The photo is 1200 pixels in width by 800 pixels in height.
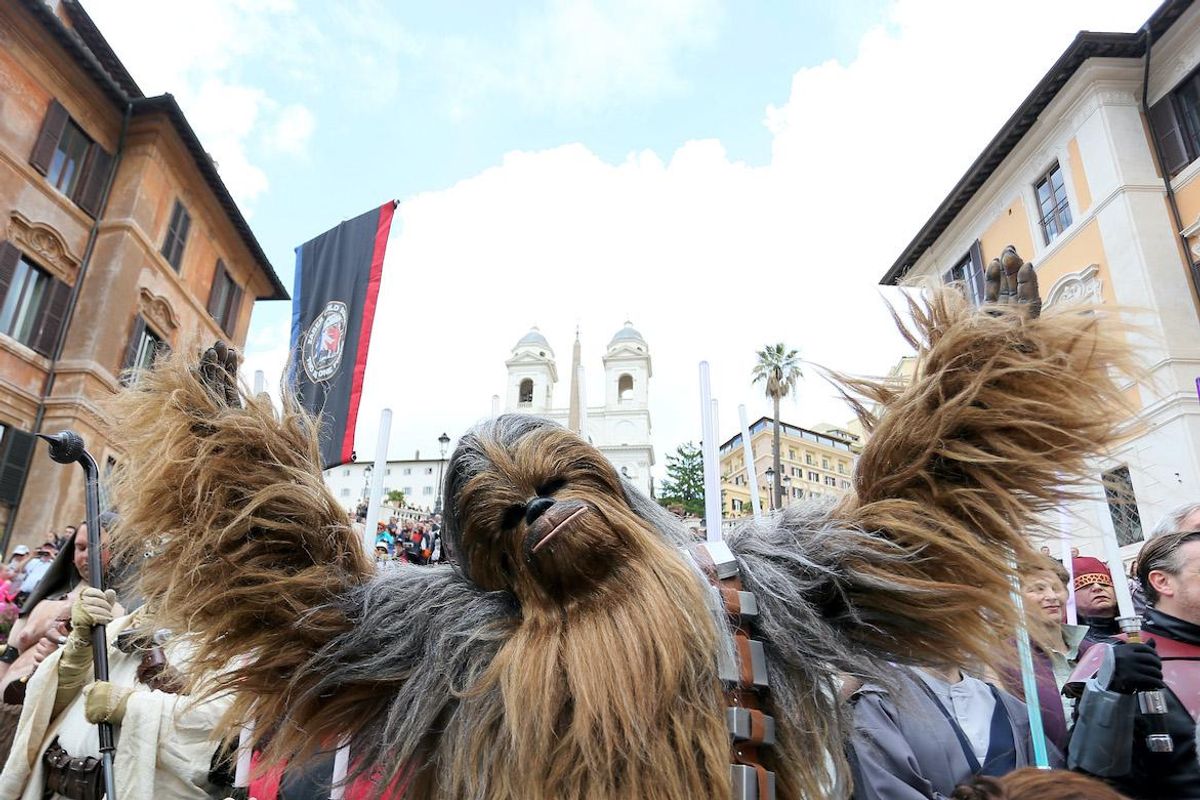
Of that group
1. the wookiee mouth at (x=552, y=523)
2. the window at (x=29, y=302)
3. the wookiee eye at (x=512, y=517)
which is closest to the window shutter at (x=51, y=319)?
the window at (x=29, y=302)

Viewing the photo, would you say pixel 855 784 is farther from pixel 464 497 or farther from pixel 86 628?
pixel 86 628

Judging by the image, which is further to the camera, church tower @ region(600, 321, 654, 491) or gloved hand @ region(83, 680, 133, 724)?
church tower @ region(600, 321, 654, 491)

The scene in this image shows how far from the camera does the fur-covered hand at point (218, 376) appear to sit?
208 centimetres

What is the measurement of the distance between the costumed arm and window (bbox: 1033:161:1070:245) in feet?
58.5

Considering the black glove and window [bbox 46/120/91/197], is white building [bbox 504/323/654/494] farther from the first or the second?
the black glove

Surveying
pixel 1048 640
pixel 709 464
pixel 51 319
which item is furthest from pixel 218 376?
pixel 51 319

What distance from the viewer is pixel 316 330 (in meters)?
4.29

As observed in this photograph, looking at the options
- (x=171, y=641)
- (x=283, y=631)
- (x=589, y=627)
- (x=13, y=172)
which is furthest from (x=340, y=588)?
(x=13, y=172)

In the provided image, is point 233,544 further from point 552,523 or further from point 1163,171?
point 1163,171

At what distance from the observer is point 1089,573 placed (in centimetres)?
378

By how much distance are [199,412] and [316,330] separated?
237 cm

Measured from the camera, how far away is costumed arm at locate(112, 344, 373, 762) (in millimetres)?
1874

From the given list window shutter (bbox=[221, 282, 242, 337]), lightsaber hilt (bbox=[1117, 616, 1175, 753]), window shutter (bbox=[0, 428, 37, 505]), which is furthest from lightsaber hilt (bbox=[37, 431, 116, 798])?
window shutter (bbox=[221, 282, 242, 337])

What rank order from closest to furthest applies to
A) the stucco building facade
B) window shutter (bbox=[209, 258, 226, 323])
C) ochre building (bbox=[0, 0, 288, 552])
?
the stucco building facade
ochre building (bbox=[0, 0, 288, 552])
window shutter (bbox=[209, 258, 226, 323])
